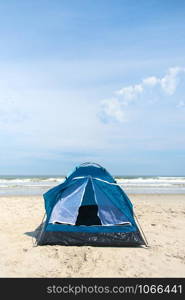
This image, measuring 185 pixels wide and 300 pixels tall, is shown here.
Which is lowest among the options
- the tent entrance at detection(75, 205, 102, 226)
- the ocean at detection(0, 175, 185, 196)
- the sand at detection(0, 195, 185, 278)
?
the ocean at detection(0, 175, 185, 196)

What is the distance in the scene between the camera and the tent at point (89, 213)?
720 centimetres

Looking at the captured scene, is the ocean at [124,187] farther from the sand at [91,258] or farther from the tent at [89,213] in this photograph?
the tent at [89,213]

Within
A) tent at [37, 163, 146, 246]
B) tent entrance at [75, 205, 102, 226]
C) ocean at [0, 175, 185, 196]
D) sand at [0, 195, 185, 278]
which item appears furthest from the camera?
ocean at [0, 175, 185, 196]

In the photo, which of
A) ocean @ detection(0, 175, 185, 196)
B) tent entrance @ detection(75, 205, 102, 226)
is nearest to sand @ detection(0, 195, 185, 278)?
tent entrance @ detection(75, 205, 102, 226)

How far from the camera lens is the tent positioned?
23.6 feet

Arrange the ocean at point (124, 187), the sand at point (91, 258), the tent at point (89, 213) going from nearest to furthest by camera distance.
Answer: the sand at point (91, 258) → the tent at point (89, 213) → the ocean at point (124, 187)

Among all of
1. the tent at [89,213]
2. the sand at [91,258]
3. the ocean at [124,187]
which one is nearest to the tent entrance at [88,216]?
the tent at [89,213]

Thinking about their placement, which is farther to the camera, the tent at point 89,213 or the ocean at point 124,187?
the ocean at point 124,187

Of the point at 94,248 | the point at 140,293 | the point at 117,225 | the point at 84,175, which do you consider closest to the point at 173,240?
the point at 117,225

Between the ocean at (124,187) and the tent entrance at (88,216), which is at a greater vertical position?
the tent entrance at (88,216)

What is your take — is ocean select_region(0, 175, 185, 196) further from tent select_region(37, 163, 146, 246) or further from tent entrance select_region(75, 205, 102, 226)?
tent select_region(37, 163, 146, 246)

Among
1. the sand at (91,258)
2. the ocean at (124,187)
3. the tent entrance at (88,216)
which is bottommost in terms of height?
the ocean at (124,187)

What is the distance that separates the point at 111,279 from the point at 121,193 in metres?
2.70

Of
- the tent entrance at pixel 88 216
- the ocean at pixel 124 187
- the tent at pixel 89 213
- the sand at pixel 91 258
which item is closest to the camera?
the sand at pixel 91 258
